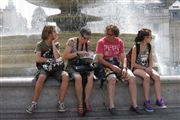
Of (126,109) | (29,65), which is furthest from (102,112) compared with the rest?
(29,65)

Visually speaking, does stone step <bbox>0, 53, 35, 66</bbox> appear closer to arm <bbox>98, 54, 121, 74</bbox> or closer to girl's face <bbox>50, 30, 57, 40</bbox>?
girl's face <bbox>50, 30, 57, 40</bbox>

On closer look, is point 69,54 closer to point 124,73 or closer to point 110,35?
point 110,35

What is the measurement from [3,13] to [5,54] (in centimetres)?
2761

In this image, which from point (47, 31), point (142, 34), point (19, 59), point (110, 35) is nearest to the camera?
point (47, 31)

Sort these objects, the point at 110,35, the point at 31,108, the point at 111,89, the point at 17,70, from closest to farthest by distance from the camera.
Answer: the point at 31,108
the point at 111,89
the point at 110,35
the point at 17,70

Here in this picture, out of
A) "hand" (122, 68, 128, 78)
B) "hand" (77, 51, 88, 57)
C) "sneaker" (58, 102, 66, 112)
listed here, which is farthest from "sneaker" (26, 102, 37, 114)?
"hand" (122, 68, 128, 78)

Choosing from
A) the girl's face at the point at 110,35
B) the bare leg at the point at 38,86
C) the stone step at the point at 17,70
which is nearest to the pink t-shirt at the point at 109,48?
the girl's face at the point at 110,35

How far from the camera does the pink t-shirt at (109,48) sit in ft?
25.1

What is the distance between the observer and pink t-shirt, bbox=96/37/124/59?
766 centimetres

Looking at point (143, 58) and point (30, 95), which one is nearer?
point (30, 95)

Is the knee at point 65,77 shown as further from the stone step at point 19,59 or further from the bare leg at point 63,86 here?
the stone step at point 19,59

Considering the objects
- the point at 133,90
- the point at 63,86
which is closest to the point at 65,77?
the point at 63,86

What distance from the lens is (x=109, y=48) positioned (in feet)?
25.2

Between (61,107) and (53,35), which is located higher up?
(53,35)
